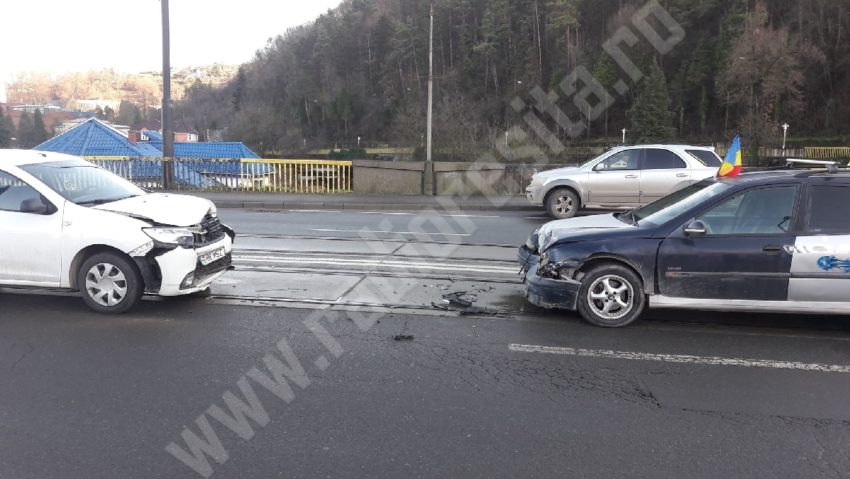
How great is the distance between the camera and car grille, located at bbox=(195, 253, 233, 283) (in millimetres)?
6277

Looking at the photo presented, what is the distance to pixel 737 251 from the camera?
18.9ft

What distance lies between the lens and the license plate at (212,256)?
6.34 meters

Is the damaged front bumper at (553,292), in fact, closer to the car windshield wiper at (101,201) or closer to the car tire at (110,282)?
the car tire at (110,282)

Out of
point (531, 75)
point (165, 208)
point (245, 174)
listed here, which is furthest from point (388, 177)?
point (531, 75)

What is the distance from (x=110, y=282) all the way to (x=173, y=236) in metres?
0.79

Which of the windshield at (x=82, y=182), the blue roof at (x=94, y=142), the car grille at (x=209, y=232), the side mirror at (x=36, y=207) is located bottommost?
the car grille at (x=209, y=232)

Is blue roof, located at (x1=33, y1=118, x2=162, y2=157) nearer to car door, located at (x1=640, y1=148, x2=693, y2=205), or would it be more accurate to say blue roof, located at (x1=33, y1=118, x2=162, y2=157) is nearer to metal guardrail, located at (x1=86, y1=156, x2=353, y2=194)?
metal guardrail, located at (x1=86, y1=156, x2=353, y2=194)

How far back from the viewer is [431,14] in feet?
70.6

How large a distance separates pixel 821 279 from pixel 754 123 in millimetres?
56220

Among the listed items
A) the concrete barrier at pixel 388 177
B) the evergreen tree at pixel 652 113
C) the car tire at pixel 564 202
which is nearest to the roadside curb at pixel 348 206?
the car tire at pixel 564 202

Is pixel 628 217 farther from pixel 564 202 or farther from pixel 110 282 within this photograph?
pixel 564 202

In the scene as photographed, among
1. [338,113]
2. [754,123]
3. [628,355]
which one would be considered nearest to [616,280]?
[628,355]

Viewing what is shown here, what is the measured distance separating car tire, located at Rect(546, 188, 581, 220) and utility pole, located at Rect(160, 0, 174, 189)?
1328 cm

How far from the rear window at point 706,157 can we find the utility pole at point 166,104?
16220 mm
